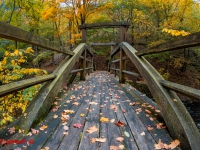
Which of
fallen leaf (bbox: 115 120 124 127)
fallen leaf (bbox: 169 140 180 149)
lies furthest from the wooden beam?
fallen leaf (bbox: 115 120 124 127)

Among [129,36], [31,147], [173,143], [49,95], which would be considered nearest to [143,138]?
[173,143]

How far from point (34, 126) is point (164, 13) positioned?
1483 centimetres

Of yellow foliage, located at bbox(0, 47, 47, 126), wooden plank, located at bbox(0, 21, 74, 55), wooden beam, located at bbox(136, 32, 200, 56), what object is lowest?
yellow foliage, located at bbox(0, 47, 47, 126)

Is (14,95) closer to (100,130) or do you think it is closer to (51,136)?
(51,136)

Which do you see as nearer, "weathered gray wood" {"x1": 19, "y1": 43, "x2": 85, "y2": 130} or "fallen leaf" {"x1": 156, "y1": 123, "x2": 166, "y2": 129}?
"weathered gray wood" {"x1": 19, "y1": 43, "x2": 85, "y2": 130}

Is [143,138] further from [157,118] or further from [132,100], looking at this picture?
[132,100]

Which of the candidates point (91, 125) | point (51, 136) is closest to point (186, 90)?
point (91, 125)

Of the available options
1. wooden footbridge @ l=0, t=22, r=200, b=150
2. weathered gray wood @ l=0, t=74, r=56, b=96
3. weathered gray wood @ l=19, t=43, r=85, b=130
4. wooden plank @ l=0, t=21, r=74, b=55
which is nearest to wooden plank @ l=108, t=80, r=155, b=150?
wooden footbridge @ l=0, t=22, r=200, b=150

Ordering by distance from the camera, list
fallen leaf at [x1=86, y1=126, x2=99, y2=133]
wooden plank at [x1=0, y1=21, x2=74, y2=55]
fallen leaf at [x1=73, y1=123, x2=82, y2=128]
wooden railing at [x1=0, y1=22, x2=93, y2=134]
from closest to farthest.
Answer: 1. wooden plank at [x1=0, y1=21, x2=74, y2=55]
2. wooden railing at [x1=0, y1=22, x2=93, y2=134]
3. fallen leaf at [x1=86, y1=126, x2=99, y2=133]
4. fallen leaf at [x1=73, y1=123, x2=82, y2=128]

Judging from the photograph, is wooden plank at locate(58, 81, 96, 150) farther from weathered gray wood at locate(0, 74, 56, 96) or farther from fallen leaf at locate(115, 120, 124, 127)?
weathered gray wood at locate(0, 74, 56, 96)

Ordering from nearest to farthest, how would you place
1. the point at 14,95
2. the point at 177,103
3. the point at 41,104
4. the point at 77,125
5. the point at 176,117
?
the point at 176,117 < the point at 177,103 < the point at 77,125 < the point at 41,104 < the point at 14,95

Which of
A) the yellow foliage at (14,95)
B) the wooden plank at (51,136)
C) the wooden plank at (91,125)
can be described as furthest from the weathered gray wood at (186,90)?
the yellow foliage at (14,95)

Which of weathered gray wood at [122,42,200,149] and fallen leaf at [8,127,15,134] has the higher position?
weathered gray wood at [122,42,200,149]

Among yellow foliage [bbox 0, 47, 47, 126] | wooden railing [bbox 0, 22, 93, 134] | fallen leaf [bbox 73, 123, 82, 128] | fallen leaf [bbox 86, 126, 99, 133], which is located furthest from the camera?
yellow foliage [bbox 0, 47, 47, 126]
